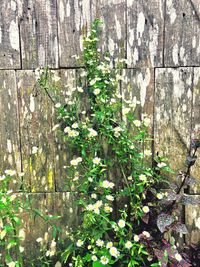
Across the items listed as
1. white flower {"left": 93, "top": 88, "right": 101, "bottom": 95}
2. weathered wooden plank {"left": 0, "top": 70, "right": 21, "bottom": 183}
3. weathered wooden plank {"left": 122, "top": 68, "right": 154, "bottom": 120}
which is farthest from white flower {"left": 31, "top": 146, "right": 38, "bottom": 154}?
weathered wooden plank {"left": 122, "top": 68, "right": 154, "bottom": 120}

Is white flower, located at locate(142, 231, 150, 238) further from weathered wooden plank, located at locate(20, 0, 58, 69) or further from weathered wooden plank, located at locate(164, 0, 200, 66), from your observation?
weathered wooden plank, located at locate(20, 0, 58, 69)

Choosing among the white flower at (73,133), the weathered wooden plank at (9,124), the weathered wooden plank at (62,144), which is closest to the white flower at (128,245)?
the weathered wooden plank at (62,144)

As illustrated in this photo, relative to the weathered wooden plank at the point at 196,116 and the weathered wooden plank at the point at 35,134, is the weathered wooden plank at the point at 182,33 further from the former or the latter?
the weathered wooden plank at the point at 35,134

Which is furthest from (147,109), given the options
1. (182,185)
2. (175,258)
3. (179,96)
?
(175,258)

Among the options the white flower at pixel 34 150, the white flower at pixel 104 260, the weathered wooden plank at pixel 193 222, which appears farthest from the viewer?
the weathered wooden plank at pixel 193 222

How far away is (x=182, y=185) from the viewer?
6.48 ft

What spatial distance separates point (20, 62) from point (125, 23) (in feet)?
2.16

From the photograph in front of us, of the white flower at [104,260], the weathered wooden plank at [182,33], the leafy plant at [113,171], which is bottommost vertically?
the white flower at [104,260]

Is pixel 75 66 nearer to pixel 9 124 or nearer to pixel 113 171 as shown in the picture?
pixel 9 124

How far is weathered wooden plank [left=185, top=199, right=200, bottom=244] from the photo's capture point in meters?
2.20

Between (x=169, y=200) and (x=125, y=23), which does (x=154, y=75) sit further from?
(x=169, y=200)

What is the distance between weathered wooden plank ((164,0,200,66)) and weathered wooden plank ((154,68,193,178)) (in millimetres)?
64

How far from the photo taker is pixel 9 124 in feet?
6.93

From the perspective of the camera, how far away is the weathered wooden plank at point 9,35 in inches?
78.9
